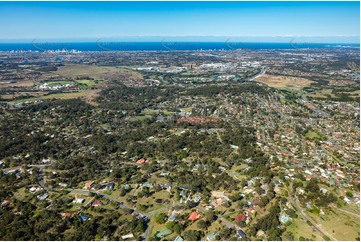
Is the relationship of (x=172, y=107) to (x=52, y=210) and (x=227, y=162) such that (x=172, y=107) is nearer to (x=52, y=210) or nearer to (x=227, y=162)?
(x=227, y=162)

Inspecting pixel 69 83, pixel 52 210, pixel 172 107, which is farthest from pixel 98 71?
pixel 52 210

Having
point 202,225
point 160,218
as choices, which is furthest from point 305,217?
point 160,218

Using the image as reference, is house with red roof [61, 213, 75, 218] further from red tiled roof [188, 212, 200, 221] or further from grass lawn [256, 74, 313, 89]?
grass lawn [256, 74, 313, 89]

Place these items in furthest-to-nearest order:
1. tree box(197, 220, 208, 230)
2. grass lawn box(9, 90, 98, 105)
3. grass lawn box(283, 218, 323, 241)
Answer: grass lawn box(9, 90, 98, 105) → tree box(197, 220, 208, 230) → grass lawn box(283, 218, 323, 241)

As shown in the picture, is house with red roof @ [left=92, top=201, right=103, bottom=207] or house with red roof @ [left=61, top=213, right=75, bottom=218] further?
house with red roof @ [left=92, top=201, right=103, bottom=207]

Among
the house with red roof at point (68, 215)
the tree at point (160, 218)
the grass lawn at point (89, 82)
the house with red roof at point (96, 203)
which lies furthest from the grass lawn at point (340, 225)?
the grass lawn at point (89, 82)

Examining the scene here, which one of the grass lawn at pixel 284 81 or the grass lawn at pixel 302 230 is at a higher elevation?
the grass lawn at pixel 284 81

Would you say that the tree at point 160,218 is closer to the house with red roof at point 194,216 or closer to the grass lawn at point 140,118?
the house with red roof at point 194,216

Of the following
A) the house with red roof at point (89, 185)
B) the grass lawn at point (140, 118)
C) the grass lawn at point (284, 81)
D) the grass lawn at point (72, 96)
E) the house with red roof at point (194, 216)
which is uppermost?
the grass lawn at point (284, 81)

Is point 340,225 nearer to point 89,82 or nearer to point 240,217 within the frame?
point 240,217

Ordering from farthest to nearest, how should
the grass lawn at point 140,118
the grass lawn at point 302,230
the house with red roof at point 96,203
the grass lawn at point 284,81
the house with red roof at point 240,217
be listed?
the grass lawn at point 284,81, the grass lawn at point 140,118, the house with red roof at point 96,203, the house with red roof at point 240,217, the grass lawn at point 302,230

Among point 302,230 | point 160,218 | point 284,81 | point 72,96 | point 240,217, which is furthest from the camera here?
point 284,81

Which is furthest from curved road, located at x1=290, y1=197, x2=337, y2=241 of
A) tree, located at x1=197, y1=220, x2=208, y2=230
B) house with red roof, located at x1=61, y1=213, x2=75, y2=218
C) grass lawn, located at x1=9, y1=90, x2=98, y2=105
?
grass lawn, located at x1=9, y1=90, x2=98, y2=105
